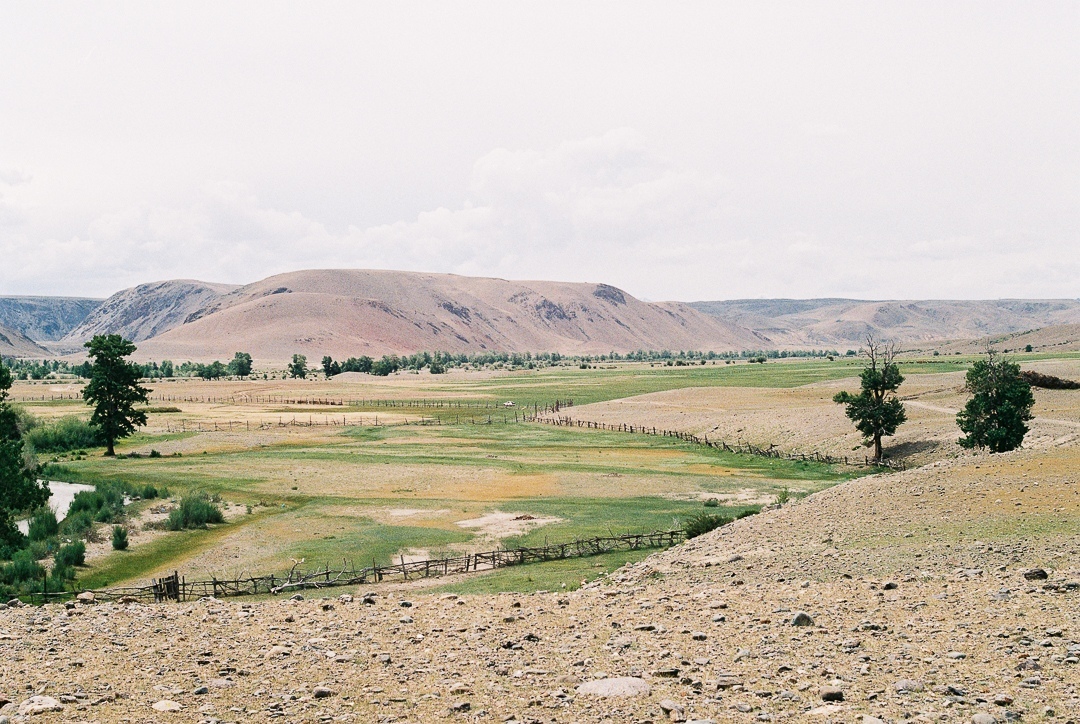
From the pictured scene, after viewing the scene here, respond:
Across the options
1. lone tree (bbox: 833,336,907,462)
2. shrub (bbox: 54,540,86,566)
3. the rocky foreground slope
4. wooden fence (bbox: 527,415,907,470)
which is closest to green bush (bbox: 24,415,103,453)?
shrub (bbox: 54,540,86,566)

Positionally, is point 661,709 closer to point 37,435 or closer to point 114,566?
point 114,566

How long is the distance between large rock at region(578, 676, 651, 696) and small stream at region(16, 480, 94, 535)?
117 ft

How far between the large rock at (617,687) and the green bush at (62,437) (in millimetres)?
69667

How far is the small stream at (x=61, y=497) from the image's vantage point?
135ft

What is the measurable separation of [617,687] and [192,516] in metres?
33.2

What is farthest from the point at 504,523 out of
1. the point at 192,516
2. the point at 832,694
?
the point at 832,694

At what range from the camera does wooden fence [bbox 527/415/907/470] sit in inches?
2250

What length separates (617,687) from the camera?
1217 cm

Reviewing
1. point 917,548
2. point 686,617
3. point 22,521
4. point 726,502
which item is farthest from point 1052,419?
point 22,521

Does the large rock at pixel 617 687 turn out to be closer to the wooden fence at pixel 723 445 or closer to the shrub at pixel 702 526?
the shrub at pixel 702 526

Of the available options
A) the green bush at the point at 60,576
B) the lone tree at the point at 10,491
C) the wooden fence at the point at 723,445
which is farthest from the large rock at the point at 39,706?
the wooden fence at the point at 723,445

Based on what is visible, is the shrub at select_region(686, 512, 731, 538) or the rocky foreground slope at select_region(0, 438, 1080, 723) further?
the shrub at select_region(686, 512, 731, 538)

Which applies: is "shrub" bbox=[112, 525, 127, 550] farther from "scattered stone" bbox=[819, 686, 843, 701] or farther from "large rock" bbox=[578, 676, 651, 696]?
"scattered stone" bbox=[819, 686, 843, 701]

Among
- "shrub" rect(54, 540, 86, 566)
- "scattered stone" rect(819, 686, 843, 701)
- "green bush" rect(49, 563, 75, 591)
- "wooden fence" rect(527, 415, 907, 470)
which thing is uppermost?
"scattered stone" rect(819, 686, 843, 701)
